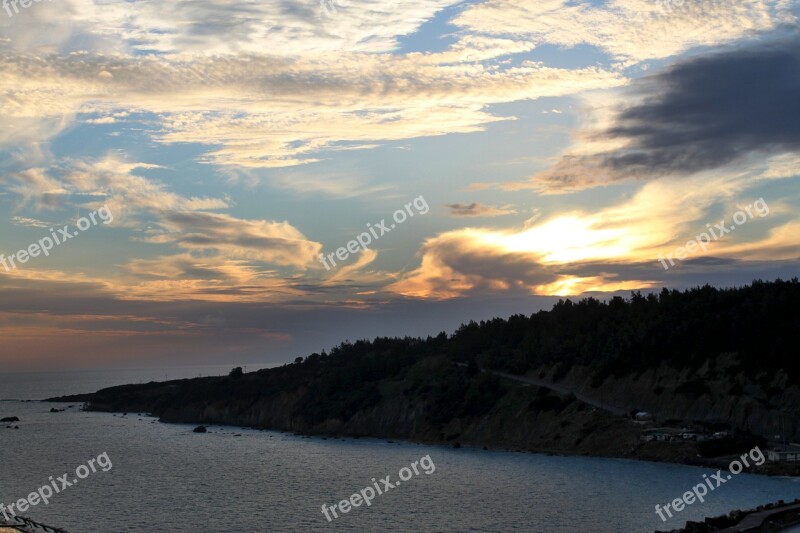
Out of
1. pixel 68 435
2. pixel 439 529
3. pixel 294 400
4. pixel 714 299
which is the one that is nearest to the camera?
pixel 439 529

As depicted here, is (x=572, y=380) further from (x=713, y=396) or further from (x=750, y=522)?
(x=750, y=522)

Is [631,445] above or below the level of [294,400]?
below

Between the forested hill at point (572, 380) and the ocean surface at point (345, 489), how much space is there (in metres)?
9.53

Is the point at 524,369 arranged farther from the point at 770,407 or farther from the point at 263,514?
the point at 263,514

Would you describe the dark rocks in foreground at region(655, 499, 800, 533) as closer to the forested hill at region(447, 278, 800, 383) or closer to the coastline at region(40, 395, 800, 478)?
the coastline at region(40, 395, 800, 478)

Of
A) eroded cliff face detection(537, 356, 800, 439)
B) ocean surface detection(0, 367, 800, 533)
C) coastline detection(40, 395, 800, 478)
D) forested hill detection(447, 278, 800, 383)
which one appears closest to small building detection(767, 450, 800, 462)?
coastline detection(40, 395, 800, 478)

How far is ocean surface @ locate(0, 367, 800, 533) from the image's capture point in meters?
64.7

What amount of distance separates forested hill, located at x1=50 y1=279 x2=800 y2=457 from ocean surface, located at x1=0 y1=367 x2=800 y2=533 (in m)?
9.53

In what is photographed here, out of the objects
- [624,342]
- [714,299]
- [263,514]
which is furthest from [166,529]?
[714,299]

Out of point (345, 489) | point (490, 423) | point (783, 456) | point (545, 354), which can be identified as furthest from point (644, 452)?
point (545, 354)

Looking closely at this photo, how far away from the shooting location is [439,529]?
6175 cm

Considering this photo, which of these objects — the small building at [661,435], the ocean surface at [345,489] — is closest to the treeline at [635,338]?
the small building at [661,435]

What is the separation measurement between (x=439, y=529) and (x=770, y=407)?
6172cm

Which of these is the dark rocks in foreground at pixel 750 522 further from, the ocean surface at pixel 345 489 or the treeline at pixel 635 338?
the treeline at pixel 635 338
